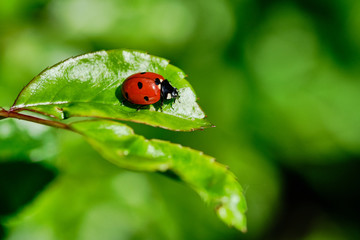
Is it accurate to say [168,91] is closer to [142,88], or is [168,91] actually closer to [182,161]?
[142,88]

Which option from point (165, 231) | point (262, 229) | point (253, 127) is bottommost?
point (262, 229)

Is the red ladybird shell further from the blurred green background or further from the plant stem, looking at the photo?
the blurred green background

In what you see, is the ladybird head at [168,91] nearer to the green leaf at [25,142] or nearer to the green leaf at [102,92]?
the green leaf at [102,92]

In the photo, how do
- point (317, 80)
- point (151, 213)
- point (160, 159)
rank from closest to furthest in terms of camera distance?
point (160, 159)
point (151, 213)
point (317, 80)

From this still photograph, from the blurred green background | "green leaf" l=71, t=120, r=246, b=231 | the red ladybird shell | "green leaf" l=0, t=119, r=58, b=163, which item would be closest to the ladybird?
the red ladybird shell

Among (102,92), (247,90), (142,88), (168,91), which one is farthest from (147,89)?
(247,90)

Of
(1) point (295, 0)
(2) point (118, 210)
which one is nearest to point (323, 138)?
(1) point (295, 0)

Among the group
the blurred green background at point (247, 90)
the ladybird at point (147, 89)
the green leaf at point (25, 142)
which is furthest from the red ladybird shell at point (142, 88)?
the blurred green background at point (247, 90)

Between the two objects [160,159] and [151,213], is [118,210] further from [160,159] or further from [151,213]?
[160,159]
